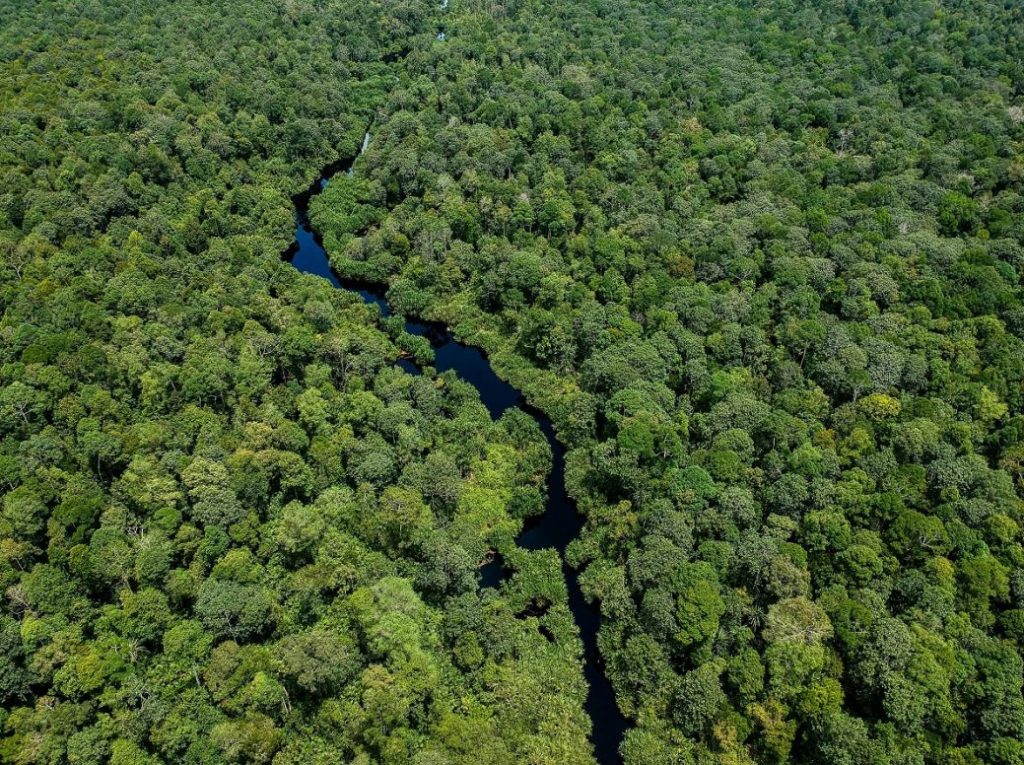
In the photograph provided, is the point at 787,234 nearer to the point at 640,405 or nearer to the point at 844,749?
the point at 640,405

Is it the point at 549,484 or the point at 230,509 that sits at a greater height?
the point at 230,509

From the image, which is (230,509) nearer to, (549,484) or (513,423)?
(513,423)

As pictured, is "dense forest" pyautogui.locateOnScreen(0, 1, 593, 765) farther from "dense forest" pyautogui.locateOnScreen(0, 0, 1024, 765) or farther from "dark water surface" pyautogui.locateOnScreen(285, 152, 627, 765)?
"dark water surface" pyautogui.locateOnScreen(285, 152, 627, 765)

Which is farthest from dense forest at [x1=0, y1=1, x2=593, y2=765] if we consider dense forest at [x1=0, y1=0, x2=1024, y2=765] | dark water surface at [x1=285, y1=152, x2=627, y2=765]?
dark water surface at [x1=285, y1=152, x2=627, y2=765]

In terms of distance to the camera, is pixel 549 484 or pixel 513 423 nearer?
pixel 513 423

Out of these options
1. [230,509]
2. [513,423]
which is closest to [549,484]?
[513,423]

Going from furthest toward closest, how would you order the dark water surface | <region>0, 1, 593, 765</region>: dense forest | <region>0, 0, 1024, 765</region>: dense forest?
1. the dark water surface
2. <region>0, 0, 1024, 765</region>: dense forest
3. <region>0, 1, 593, 765</region>: dense forest

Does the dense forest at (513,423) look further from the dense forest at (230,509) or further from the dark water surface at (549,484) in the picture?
the dark water surface at (549,484)
